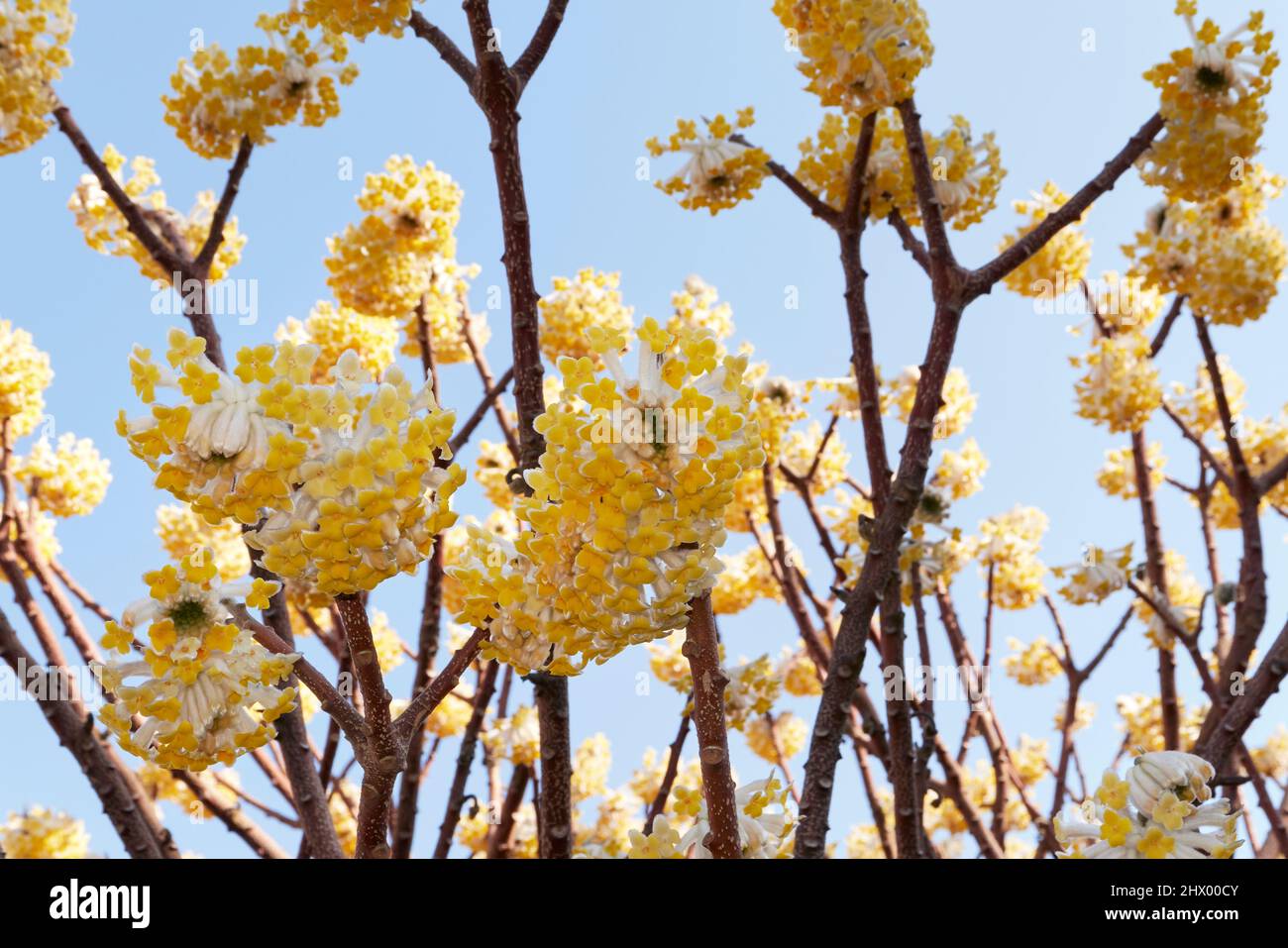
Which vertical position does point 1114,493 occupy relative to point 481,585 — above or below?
above

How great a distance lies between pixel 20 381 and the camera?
11.3 feet

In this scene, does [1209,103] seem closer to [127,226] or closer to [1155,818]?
[1155,818]

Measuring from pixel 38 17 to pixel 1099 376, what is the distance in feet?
10.5

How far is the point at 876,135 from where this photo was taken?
8.70ft

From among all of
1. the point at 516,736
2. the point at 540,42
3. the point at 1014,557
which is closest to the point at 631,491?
the point at 540,42

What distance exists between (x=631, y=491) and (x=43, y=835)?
392cm

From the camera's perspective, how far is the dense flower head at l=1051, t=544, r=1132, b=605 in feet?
11.9

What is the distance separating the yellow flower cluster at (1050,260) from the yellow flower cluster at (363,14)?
228 cm

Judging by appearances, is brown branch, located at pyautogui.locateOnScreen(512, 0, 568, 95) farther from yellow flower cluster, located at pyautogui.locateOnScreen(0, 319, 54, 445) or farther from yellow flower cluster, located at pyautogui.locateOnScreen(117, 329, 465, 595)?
yellow flower cluster, located at pyautogui.locateOnScreen(0, 319, 54, 445)

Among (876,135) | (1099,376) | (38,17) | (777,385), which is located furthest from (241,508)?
(1099,376)

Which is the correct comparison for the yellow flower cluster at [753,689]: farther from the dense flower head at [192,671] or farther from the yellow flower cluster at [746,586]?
the dense flower head at [192,671]

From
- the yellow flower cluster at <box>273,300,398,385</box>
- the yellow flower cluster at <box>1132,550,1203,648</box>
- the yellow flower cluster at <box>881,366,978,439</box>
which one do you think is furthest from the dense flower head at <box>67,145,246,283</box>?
the yellow flower cluster at <box>1132,550,1203,648</box>

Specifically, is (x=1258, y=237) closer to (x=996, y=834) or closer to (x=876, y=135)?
(x=876, y=135)

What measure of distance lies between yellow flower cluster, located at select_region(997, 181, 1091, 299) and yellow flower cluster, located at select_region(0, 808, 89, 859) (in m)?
3.94
